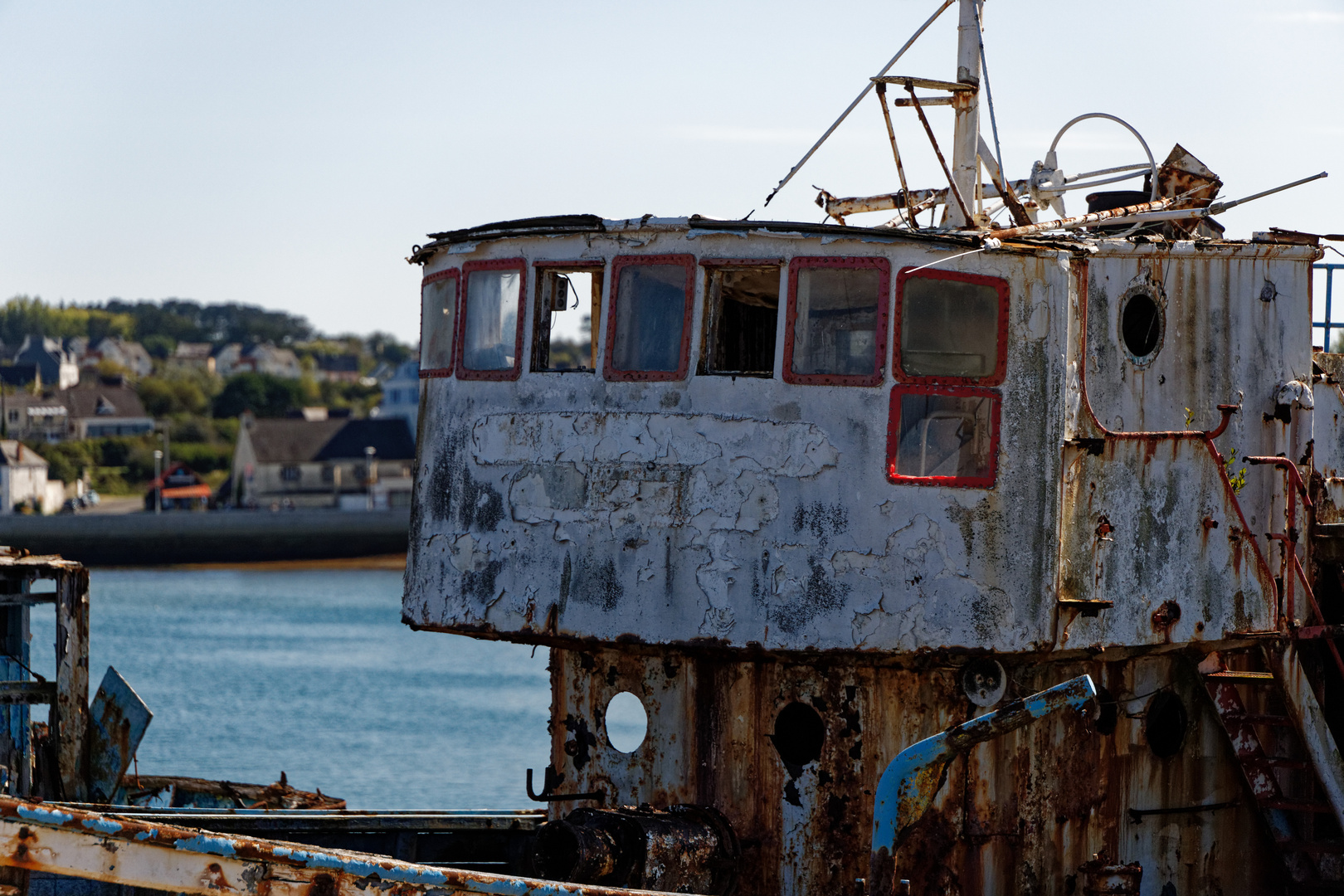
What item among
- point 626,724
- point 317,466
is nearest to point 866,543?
point 626,724

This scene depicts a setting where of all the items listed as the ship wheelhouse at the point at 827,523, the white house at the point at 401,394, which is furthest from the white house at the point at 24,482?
the ship wheelhouse at the point at 827,523

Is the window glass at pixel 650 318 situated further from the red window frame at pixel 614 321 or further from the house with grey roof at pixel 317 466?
the house with grey roof at pixel 317 466

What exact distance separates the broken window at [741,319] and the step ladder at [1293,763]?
399 centimetres

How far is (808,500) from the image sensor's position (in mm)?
9742

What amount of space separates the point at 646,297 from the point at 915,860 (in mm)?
3916

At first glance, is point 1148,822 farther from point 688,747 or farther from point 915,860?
point 688,747

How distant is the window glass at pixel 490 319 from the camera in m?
10.7

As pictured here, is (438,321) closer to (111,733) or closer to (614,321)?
(614,321)

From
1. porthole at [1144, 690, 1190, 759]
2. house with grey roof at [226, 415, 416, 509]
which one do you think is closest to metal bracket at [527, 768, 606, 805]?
porthole at [1144, 690, 1190, 759]

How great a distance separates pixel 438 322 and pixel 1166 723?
590 centimetres

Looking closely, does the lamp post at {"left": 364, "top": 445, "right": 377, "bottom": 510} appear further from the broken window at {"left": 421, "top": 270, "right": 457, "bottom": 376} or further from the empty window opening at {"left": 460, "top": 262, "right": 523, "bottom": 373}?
the empty window opening at {"left": 460, "top": 262, "right": 523, "bottom": 373}

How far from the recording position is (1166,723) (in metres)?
11.5

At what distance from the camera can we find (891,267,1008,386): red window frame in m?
9.76

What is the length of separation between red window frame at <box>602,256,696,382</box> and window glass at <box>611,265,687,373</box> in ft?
0.05
